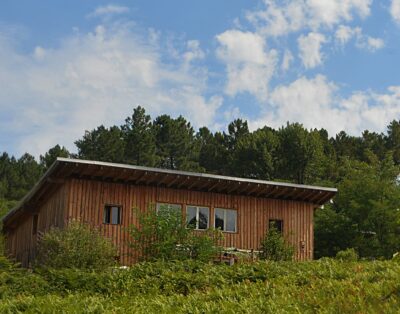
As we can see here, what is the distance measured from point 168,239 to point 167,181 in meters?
3.49

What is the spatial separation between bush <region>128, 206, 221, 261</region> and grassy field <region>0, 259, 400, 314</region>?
5.32m

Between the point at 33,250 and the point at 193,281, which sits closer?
the point at 193,281

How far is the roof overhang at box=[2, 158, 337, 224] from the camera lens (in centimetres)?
2473

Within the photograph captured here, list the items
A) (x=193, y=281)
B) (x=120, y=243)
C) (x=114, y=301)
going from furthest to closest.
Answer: (x=120, y=243) < (x=193, y=281) < (x=114, y=301)

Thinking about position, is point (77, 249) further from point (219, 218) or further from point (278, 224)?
point (278, 224)

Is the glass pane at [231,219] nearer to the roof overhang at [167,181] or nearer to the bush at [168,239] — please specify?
the roof overhang at [167,181]

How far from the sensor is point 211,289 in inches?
543

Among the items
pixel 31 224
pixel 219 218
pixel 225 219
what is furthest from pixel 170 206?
pixel 31 224

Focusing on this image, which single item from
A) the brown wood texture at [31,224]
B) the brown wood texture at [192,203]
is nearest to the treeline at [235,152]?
the brown wood texture at [192,203]

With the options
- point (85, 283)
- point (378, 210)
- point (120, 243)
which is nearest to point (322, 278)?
point (85, 283)

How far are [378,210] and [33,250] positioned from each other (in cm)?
1773

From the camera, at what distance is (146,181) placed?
2608cm

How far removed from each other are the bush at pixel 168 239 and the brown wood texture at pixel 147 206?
1034 millimetres

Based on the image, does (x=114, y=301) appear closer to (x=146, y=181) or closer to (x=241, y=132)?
(x=146, y=181)
